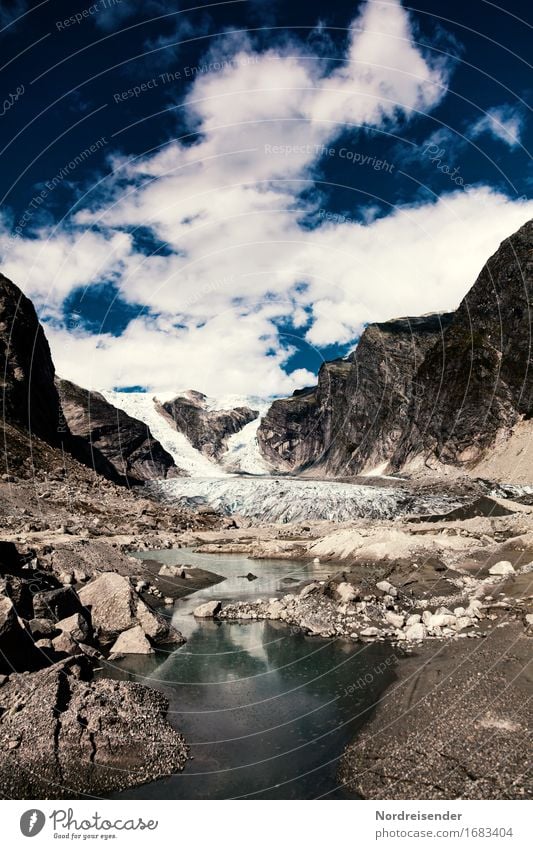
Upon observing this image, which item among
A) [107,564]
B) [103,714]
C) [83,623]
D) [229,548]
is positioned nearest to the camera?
[103,714]

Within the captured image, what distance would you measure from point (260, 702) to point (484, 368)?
12147cm

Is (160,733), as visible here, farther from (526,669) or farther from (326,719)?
(526,669)

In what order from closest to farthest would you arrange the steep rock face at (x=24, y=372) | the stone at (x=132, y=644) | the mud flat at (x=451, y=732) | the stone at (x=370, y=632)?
the mud flat at (x=451, y=732) < the stone at (x=132, y=644) < the stone at (x=370, y=632) < the steep rock face at (x=24, y=372)

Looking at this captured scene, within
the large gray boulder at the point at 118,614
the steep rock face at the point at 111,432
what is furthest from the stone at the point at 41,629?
the steep rock face at the point at 111,432

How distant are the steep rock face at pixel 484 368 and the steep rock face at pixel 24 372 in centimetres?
9404

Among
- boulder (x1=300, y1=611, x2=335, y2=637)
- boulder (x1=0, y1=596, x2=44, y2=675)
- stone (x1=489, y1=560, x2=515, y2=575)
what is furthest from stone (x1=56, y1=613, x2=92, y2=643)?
stone (x1=489, y1=560, x2=515, y2=575)

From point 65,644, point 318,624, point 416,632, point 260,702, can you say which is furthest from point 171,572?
point 260,702

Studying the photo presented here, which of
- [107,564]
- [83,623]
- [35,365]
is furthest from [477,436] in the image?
[83,623]

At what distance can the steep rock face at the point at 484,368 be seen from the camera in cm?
11067

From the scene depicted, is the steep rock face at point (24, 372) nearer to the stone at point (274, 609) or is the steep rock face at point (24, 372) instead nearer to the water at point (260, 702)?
the stone at point (274, 609)

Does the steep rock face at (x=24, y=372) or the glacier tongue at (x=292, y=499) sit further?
the glacier tongue at (x=292, y=499)

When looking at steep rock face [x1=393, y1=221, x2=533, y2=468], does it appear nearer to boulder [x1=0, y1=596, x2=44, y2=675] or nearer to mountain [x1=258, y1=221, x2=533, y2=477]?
mountain [x1=258, y1=221, x2=533, y2=477]
